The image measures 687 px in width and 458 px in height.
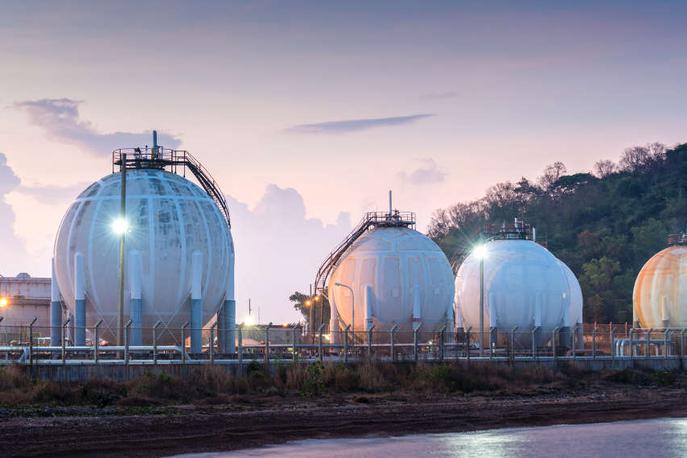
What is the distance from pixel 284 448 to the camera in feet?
80.8

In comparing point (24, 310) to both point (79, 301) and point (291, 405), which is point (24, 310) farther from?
point (291, 405)

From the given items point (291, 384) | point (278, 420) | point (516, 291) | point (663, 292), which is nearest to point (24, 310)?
point (516, 291)

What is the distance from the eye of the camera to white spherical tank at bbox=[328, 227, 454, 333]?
Answer: 6612 cm

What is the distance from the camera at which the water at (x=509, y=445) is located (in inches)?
939

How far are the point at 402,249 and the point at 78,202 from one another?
20179 mm

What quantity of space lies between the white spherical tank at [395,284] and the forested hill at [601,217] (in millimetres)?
37848

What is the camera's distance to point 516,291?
71.8 m

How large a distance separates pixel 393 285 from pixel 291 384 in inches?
1037

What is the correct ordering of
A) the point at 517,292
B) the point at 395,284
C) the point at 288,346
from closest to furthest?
the point at 288,346 → the point at 395,284 → the point at 517,292

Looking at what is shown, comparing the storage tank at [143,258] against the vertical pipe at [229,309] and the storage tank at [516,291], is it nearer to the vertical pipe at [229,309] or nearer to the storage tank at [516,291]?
the vertical pipe at [229,309]

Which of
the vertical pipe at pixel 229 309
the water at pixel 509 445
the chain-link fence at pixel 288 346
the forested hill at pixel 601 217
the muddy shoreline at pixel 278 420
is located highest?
the forested hill at pixel 601 217

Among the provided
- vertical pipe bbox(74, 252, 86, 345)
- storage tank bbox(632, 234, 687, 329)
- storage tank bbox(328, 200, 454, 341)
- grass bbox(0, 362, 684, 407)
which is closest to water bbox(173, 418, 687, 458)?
grass bbox(0, 362, 684, 407)

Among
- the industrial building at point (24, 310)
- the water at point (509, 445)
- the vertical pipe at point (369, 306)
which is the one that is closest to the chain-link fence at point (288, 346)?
the vertical pipe at point (369, 306)

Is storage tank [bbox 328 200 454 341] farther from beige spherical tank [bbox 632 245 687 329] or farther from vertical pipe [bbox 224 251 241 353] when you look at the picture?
beige spherical tank [bbox 632 245 687 329]
